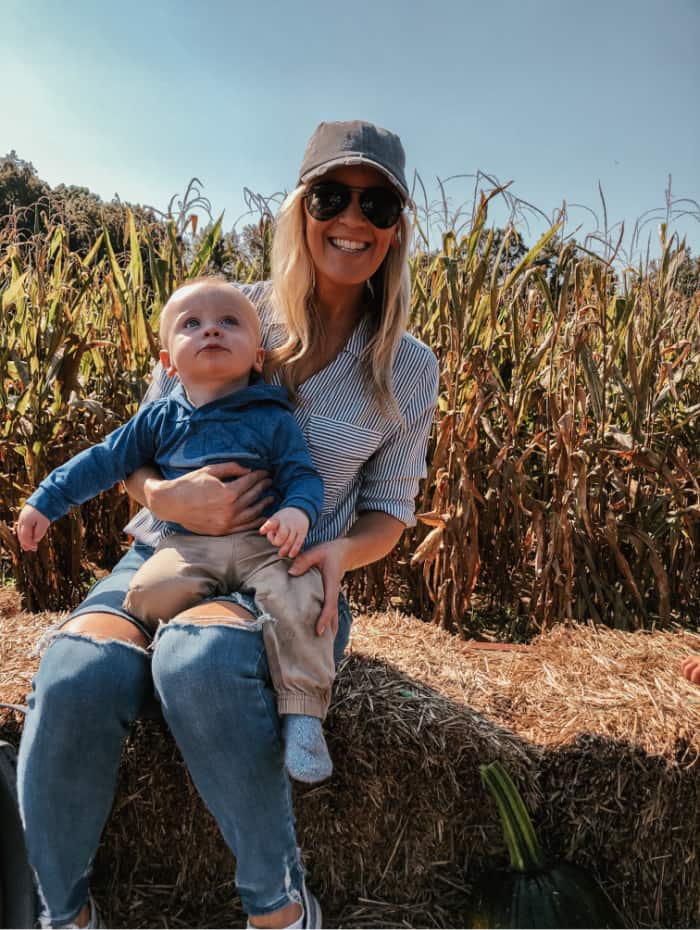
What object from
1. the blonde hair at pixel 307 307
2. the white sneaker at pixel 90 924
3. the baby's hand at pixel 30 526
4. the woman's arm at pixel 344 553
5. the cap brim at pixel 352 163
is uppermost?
the cap brim at pixel 352 163

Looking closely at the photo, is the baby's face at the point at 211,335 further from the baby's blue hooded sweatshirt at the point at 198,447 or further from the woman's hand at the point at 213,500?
the woman's hand at the point at 213,500

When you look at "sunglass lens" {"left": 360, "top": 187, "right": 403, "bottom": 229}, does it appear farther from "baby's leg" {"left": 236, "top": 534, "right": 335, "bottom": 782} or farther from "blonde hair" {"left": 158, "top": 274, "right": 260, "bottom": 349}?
"baby's leg" {"left": 236, "top": 534, "right": 335, "bottom": 782}

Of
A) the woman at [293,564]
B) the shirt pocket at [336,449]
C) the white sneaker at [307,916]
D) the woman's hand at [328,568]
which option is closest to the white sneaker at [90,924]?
the woman at [293,564]

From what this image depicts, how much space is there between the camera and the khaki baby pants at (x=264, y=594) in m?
1.44

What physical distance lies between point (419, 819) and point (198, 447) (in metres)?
1.04

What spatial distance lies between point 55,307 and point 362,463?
69.7 inches

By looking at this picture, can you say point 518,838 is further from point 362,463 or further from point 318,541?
point 362,463

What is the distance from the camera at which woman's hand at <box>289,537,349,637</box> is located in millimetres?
1513

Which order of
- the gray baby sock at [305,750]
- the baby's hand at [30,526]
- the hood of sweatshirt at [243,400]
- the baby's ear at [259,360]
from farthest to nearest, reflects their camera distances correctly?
the baby's ear at [259,360]
the hood of sweatshirt at [243,400]
the baby's hand at [30,526]
the gray baby sock at [305,750]

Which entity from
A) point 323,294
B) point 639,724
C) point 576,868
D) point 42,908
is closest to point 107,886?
point 42,908

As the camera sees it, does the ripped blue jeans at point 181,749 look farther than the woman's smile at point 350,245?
No

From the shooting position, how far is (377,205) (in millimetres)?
1788

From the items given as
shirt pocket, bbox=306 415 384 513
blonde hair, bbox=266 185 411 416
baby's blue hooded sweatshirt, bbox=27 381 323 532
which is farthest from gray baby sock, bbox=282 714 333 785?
blonde hair, bbox=266 185 411 416

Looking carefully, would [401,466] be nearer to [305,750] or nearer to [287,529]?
[287,529]
